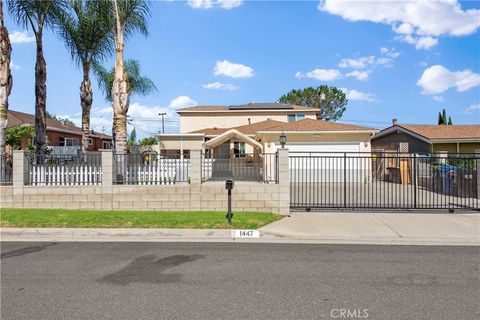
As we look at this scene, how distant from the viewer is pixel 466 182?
15.5m

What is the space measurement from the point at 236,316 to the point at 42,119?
1591 centimetres

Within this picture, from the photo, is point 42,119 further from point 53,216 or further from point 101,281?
point 101,281

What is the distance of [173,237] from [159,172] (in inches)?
147

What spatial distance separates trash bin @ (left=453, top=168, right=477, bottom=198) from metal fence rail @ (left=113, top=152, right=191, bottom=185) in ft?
35.0

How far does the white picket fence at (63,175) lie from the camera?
12.0 metres

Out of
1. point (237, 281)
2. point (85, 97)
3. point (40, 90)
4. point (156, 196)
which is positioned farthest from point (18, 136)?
point (237, 281)

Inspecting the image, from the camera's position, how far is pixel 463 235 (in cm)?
892

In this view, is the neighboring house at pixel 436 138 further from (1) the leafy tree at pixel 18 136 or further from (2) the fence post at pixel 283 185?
(1) the leafy tree at pixel 18 136

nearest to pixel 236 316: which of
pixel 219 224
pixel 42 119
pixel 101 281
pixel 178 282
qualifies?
pixel 178 282

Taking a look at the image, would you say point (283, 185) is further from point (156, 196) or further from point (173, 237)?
point (173, 237)

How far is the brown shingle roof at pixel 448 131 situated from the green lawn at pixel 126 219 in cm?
1766

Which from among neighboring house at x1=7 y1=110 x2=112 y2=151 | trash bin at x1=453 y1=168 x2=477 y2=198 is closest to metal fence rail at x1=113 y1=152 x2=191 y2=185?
trash bin at x1=453 y1=168 x2=477 y2=198

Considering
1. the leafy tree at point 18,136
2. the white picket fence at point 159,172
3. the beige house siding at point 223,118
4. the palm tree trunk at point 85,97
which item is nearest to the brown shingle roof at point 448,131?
the beige house siding at point 223,118

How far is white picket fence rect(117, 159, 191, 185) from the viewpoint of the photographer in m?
12.0
